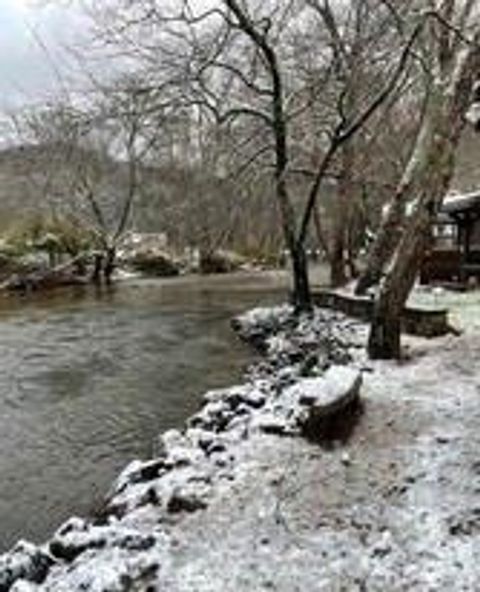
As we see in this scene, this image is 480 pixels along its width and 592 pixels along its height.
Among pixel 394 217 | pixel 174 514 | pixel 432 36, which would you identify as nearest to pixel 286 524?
pixel 174 514

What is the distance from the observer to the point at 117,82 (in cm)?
1769

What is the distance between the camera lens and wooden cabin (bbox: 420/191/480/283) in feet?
72.8

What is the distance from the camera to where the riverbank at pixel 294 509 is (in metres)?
6.07

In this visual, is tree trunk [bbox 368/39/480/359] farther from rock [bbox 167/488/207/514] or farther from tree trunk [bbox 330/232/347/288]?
tree trunk [bbox 330/232/347/288]

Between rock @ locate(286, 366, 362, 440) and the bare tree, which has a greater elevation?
the bare tree

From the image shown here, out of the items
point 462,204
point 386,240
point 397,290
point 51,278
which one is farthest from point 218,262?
point 397,290

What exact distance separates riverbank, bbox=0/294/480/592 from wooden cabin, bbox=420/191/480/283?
12.6m

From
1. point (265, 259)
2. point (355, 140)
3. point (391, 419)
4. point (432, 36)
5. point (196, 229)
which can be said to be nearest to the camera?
point (391, 419)

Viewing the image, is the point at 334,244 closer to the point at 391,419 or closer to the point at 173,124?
the point at 173,124

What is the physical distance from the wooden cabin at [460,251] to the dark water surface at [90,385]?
498 centimetres

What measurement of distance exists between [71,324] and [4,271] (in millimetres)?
14921

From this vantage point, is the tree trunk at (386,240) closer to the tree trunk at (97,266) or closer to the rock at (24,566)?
the rock at (24,566)

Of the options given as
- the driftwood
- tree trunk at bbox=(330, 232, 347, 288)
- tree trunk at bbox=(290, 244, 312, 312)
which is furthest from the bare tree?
the driftwood

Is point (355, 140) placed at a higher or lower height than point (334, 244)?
higher
